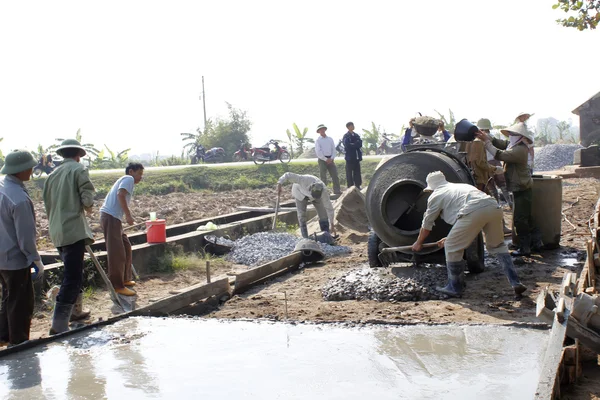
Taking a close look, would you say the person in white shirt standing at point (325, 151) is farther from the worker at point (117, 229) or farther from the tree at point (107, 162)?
the tree at point (107, 162)

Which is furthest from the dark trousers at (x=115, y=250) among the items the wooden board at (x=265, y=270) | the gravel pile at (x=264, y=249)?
the gravel pile at (x=264, y=249)

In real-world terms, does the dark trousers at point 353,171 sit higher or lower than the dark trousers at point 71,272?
higher

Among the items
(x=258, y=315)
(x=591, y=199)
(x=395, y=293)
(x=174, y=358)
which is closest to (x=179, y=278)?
(x=258, y=315)

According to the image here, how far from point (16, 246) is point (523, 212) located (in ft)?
19.3

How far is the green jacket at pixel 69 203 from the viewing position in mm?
5406

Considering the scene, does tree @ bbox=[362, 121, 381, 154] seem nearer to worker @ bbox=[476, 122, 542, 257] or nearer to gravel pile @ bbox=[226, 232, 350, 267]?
gravel pile @ bbox=[226, 232, 350, 267]

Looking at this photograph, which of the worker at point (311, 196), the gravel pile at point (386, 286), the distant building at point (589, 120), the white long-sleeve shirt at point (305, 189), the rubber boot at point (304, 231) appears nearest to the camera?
the gravel pile at point (386, 286)

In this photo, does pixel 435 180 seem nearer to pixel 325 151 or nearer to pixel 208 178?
pixel 325 151

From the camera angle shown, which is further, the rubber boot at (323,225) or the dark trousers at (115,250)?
the rubber boot at (323,225)

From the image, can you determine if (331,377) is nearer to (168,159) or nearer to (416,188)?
(416,188)

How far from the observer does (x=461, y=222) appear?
6.16 m

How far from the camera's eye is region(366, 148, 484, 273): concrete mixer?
278 inches

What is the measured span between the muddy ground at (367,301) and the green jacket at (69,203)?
103 centimetres

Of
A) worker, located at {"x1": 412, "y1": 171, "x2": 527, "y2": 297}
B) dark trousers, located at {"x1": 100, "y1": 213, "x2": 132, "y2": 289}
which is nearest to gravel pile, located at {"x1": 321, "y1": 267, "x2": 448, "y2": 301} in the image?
worker, located at {"x1": 412, "y1": 171, "x2": 527, "y2": 297}
